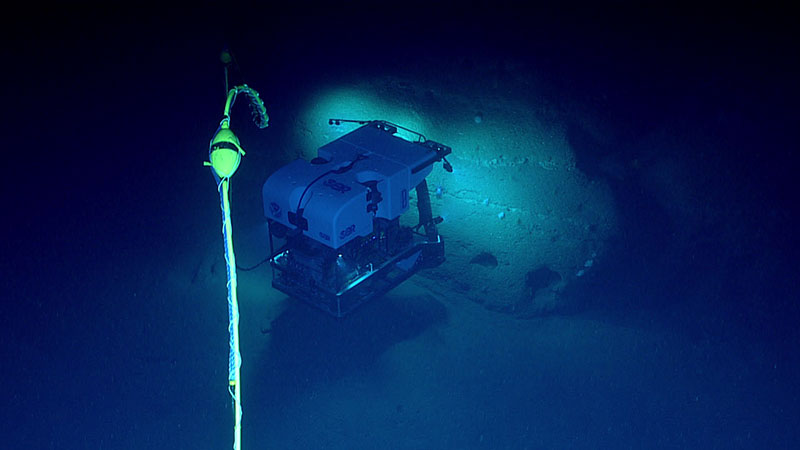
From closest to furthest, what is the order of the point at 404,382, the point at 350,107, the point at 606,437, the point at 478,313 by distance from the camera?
1. the point at 606,437
2. the point at 404,382
3. the point at 478,313
4. the point at 350,107

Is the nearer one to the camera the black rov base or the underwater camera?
the underwater camera

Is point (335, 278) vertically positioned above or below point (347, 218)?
below

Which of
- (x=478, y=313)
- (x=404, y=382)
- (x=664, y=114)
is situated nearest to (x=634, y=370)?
(x=478, y=313)

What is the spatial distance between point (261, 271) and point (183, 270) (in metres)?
0.88

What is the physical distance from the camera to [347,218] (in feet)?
22.2

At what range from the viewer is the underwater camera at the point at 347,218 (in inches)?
270

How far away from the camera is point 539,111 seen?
8008mm

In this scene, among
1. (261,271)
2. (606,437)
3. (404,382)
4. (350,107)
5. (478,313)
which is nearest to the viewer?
(606,437)

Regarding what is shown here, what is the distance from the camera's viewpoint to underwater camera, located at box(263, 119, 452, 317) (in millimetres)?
6867

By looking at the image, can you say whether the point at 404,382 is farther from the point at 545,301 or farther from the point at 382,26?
the point at 382,26

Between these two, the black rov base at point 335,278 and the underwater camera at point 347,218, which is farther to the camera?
the black rov base at point 335,278

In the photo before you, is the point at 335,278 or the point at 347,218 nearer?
the point at 347,218

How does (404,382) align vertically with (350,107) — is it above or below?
below

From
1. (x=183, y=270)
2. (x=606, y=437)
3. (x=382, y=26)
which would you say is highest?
(x=382, y=26)
